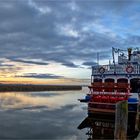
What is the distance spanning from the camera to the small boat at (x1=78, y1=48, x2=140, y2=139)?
26.6 meters

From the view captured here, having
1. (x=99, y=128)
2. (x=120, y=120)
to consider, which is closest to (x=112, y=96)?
(x=99, y=128)

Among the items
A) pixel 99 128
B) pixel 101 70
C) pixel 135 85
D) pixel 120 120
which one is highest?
pixel 101 70

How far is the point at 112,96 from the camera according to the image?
27.9 metres

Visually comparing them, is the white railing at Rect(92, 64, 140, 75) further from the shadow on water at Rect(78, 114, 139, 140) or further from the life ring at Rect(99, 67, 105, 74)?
the shadow on water at Rect(78, 114, 139, 140)

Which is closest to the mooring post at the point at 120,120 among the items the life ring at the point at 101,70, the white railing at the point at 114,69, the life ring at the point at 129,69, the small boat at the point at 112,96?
the small boat at the point at 112,96

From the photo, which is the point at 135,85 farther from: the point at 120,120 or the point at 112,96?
the point at 120,120

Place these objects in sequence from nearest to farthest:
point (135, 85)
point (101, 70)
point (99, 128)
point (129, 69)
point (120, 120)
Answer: point (120, 120) < point (99, 128) < point (129, 69) < point (135, 85) < point (101, 70)

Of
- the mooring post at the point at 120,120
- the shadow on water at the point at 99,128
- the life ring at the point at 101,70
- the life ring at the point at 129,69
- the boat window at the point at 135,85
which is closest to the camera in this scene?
the mooring post at the point at 120,120

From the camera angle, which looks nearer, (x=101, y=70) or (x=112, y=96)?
(x=112, y=96)

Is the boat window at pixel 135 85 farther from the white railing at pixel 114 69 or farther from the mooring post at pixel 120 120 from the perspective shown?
the mooring post at pixel 120 120

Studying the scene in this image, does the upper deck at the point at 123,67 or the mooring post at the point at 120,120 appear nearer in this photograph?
the mooring post at the point at 120,120

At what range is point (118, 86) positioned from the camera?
2788 cm

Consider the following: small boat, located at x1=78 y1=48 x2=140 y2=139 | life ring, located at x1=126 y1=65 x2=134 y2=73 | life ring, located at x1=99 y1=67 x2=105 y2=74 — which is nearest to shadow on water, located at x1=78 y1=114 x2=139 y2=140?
small boat, located at x1=78 y1=48 x2=140 y2=139

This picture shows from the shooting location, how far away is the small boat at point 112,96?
26597 mm
